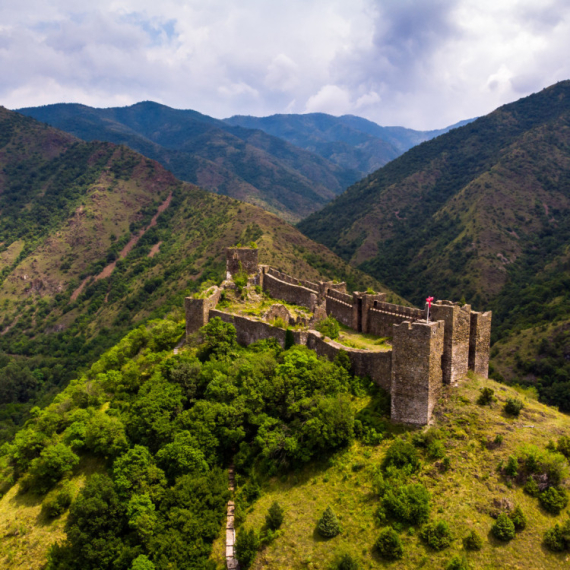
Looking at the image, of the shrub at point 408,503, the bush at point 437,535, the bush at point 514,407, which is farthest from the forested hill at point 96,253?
the bush at point 437,535

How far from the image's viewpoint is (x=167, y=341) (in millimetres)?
40312

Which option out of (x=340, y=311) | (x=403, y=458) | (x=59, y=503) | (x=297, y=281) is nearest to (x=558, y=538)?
(x=403, y=458)

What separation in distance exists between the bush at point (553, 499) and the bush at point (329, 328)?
14.5m

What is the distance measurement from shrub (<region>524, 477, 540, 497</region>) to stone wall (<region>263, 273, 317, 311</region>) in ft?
63.8

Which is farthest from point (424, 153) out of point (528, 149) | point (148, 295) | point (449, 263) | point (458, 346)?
point (458, 346)

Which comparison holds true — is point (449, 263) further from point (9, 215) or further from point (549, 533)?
point (9, 215)

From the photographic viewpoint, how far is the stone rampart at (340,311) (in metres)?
32.3

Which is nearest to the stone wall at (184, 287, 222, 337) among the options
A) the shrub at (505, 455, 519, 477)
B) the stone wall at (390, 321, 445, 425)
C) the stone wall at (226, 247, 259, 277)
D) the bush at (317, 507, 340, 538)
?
the stone wall at (226, 247, 259, 277)

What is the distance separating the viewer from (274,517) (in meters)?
20.5

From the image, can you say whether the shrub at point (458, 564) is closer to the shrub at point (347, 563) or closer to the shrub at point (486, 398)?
the shrub at point (347, 563)

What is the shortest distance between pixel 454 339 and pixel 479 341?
229 cm

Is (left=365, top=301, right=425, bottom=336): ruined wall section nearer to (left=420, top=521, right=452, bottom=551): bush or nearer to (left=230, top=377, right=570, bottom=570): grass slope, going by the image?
(left=230, top=377, right=570, bottom=570): grass slope

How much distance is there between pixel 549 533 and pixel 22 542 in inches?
1103

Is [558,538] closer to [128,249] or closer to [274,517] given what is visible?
[274,517]
